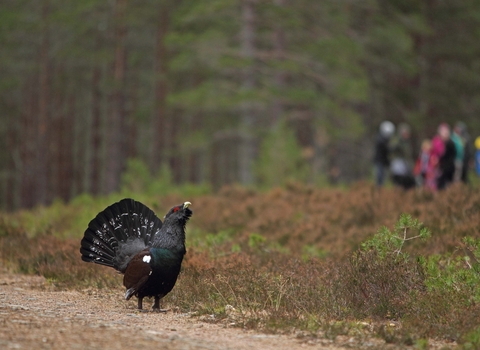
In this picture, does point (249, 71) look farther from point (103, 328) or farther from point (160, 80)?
point (103, 328)

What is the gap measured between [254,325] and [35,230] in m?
8.40

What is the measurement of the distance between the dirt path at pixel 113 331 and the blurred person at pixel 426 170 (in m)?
10.9

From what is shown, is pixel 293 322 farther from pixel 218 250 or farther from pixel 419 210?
pixel 419 210

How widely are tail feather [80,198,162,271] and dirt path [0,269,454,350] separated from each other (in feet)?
1.74

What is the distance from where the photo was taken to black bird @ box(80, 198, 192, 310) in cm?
740

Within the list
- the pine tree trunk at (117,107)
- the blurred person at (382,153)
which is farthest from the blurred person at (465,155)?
the pine tree trunk at (117,107)

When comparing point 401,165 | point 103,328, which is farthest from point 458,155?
point 103,328

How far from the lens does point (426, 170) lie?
58.6ft

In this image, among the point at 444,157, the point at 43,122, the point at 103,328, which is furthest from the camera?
the point at 43,122

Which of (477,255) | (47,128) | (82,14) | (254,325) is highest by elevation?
(82,14)

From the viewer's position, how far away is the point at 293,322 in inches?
261

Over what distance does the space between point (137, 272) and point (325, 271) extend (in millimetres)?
2092

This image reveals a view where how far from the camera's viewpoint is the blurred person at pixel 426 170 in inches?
684

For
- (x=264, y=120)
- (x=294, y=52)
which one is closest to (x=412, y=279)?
(x=294, y=52)
